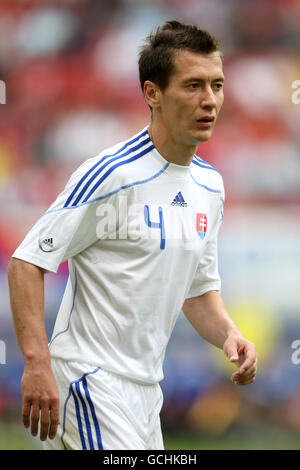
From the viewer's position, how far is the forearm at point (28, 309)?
2338mm

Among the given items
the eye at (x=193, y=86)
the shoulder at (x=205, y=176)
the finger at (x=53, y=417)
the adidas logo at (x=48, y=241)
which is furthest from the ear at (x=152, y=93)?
the finger at (x=53, y=417)

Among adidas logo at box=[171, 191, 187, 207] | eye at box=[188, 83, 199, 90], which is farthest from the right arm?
eye at box=[188, 83, 199, 90]

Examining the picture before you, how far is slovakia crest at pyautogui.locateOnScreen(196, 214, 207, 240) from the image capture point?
110 inches

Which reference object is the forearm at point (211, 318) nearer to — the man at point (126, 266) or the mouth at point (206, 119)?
the man at point (126, 266)

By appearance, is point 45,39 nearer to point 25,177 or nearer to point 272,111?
point 25,177

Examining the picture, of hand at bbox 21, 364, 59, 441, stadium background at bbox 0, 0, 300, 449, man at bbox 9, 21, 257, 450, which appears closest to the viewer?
hand at bbox 21, 364, 59, 441

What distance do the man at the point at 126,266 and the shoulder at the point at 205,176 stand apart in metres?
0.04

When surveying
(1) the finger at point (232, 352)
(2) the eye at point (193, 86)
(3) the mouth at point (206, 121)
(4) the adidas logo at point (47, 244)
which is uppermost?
(2) the eye at point (193, 86)

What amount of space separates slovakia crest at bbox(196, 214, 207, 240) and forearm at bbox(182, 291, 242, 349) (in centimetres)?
34

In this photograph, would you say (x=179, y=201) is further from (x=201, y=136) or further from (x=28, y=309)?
(x=28, y=309)

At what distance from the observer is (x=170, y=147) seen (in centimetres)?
275

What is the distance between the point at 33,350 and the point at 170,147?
92 cm

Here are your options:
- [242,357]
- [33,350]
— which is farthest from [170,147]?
[33,350]

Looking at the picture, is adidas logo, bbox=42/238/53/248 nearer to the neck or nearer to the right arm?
the right arm
